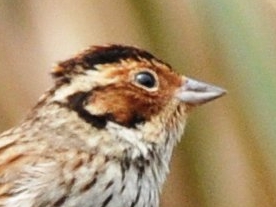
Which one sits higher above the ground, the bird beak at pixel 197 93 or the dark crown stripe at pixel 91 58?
the bird beak at pixel 197 93

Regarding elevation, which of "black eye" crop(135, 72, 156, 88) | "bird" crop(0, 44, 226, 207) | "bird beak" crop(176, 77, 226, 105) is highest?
"bird beak" crop(176, 77, 226, 105)

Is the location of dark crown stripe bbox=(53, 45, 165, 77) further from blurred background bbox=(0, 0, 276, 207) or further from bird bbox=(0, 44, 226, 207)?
blurred background bbox=(0, 0, 276, 207)

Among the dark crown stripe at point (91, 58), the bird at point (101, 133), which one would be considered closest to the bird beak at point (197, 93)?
the bird at point (101, 133)

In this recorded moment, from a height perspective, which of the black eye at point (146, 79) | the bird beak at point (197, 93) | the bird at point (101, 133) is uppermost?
the bird beak at point (197, 93)

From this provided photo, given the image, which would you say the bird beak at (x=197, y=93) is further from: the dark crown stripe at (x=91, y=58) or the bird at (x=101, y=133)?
the dark crown stripe at (x=91, y=58)

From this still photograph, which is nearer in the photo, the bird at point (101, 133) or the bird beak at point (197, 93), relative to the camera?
the bird at point (101, 133)

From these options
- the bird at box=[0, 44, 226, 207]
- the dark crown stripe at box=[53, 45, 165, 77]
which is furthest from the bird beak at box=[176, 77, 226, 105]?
the dark crown stripe at box=[53, 45, 165, 77]

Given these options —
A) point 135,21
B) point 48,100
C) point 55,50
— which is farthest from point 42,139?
point 55,50
